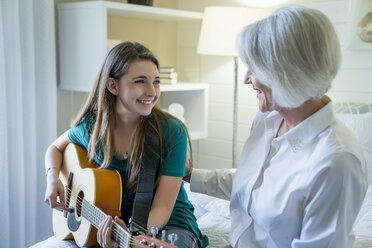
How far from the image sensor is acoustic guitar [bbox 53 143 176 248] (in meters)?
1.39

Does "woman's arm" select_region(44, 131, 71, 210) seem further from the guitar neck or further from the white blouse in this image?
the white blouse

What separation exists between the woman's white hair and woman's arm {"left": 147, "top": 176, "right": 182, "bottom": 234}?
0.53 meters

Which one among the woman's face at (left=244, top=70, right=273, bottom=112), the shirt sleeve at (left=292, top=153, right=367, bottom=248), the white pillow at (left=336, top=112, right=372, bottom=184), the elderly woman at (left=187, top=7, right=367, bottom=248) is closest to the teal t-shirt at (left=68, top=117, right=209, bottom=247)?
the elderly woman at (left=187, top=7, right=367, bottom=248)

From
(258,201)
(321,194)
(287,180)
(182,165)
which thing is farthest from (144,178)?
(321,194)

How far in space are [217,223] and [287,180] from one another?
0.65m

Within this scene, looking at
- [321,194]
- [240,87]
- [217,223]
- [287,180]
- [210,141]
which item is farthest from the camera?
[210,141]

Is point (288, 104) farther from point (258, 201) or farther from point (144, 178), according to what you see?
point (144, 178)

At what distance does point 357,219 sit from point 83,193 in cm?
104

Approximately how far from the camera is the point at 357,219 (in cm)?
167

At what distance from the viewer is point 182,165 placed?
4.86 feet

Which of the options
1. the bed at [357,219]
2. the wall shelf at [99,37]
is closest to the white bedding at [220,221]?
the bed at [357,219]

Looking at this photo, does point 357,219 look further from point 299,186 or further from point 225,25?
point 225,25

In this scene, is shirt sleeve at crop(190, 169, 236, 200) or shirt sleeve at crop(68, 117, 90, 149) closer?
shirt sleeve at crop(190, 169, 236, 200)

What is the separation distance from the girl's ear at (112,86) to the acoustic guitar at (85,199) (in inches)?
10.8
